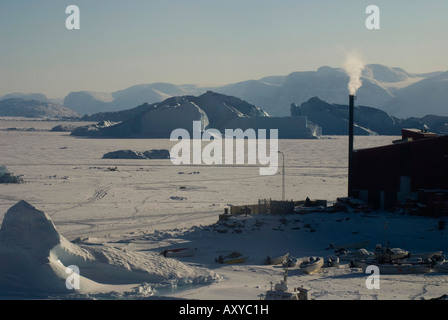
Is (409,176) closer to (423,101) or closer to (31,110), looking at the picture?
(423,101)

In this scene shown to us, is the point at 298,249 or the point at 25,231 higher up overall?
the point at 25,231

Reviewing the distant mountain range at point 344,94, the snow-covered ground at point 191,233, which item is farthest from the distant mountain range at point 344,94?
the snow-covered ground at point 191,233

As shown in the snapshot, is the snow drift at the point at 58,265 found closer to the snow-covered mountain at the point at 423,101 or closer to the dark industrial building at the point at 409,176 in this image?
the dark industrial building at the point at 409,176

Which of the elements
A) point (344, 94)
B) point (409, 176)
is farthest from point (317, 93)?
point (409, 176)

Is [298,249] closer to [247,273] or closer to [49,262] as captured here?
[247,273]

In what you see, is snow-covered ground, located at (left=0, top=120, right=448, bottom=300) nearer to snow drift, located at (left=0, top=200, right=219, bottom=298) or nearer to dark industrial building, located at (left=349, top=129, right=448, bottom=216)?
snow drift, located at (left=0, top=200, right=219, bottom=298)

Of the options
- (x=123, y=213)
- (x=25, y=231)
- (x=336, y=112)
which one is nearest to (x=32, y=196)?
(x=123, y=213)
